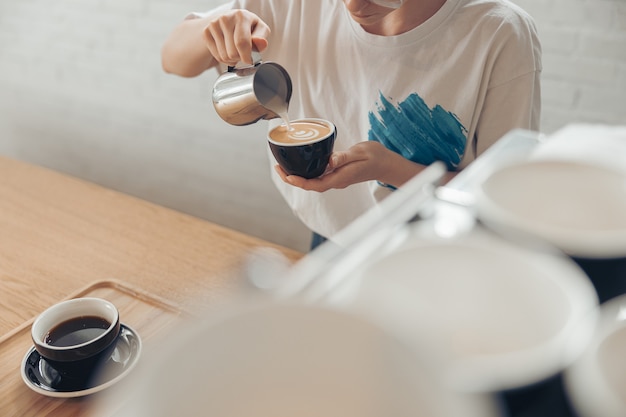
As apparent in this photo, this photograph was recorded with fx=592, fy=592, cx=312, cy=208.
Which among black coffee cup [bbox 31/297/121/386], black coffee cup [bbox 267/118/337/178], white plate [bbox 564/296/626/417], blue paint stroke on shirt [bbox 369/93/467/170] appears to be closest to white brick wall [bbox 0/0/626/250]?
blue paint stroke on shirt [bbox 369/93/467/170]

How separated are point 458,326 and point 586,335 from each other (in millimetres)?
100

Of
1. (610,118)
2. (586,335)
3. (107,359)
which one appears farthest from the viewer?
(610,118)

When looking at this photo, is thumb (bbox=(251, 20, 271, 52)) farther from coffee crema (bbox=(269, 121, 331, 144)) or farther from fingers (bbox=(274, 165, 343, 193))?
fingers (bbox=(274, 165, 343, 193))

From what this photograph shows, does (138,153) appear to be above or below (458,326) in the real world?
below

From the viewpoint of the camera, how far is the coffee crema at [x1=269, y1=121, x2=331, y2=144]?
124 cm

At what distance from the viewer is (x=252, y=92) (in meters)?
1.25

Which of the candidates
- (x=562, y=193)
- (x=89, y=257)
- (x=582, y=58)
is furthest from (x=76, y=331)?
(x=582, y=58)

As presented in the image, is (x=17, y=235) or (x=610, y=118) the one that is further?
(x=610, y=118)

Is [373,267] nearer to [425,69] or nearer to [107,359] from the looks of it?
[107,359]

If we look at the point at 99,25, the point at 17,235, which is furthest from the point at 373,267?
the point at 99,25

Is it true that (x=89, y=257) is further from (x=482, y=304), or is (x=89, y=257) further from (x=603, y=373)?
(x=603, y=373)

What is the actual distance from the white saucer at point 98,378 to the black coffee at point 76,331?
0.04 meters

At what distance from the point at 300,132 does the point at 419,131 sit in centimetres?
31

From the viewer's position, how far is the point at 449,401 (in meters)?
0.35
